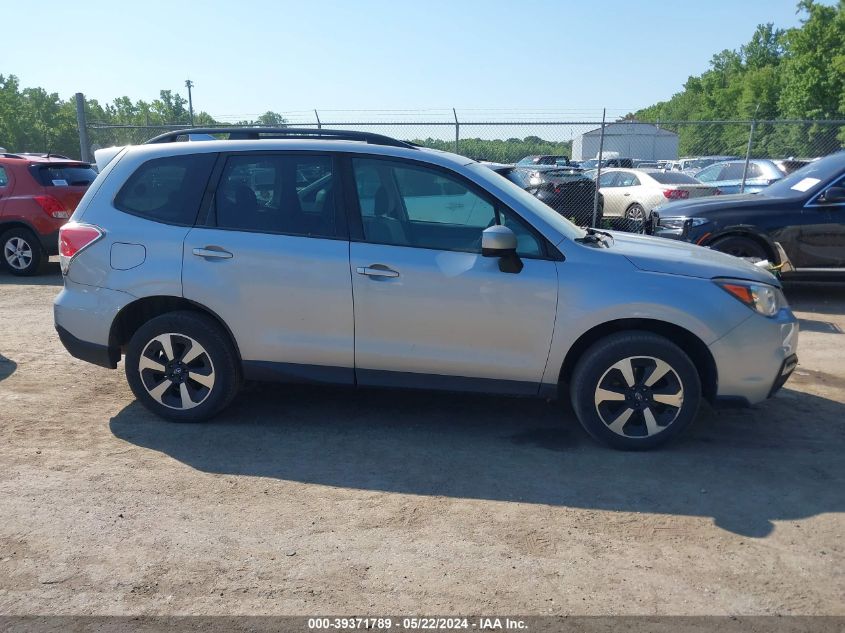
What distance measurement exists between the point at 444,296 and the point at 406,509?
1.31 metres

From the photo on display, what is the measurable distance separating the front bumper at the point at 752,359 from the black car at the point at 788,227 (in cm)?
435

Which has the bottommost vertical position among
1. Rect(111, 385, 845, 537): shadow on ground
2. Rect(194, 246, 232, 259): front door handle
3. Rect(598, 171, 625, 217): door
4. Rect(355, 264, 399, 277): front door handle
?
Rect(111, 385, 845, 537): shadow on ground

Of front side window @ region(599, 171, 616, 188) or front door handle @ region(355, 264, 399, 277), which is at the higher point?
front door handle @ region(355, 264, 399, 277)

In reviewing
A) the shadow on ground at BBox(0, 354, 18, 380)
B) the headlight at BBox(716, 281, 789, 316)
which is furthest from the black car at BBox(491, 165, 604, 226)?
the shadow on ground at BBox(0, 354, 18, 380)

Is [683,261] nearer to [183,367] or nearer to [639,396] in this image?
[639,396]

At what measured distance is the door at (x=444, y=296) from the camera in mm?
4434

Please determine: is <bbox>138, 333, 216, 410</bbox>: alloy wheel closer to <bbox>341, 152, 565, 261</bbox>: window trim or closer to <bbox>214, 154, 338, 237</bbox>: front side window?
<bbox>214, 154, 338, 237</bbox>: front side window

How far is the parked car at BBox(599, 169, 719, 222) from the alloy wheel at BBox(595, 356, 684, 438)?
11.1 m

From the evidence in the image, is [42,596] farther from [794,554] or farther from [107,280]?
[794,554]

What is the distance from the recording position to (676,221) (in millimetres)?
8766

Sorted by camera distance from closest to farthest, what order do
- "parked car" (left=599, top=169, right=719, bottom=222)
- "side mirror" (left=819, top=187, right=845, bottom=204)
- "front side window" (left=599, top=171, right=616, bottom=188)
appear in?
"side mirror" (left=819, top=187, right=845, bottom=204) → "parked car" (left=599, top=169, right=719, bottom=222) → "front side window" (left=599, top=171, right=616, bottom=188)

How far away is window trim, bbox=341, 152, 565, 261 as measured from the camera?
14.7 feet

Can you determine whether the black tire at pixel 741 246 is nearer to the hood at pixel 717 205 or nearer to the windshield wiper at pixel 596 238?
the hood at pixel 717 205

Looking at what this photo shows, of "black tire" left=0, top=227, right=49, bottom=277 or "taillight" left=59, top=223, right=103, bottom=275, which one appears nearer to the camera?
"taillight" left=59, top=223, right=103, bottom=275
